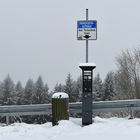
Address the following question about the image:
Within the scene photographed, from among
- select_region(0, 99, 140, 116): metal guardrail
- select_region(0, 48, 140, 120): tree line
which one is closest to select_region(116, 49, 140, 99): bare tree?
select_region(0, 48, 140, 120): tree line

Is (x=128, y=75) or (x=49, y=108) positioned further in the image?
(x=128, y=75)

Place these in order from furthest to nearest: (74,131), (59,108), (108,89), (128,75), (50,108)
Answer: (108,89) → (128,75) → (50,108) → (59,108) → (74,131)

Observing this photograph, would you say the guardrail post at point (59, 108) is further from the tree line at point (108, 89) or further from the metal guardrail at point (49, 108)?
the tree line at point (108, 89)

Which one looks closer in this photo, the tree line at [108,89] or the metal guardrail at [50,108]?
the metal guardrail at [50,108]

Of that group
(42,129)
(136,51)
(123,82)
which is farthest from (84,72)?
(136,51)

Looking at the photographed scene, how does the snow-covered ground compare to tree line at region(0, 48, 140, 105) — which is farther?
tree line at region(0, 48, 140, 105)

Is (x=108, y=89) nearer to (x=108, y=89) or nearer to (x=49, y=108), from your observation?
(x=108, y=89)

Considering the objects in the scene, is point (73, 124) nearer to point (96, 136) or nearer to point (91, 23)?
point (96, 136)

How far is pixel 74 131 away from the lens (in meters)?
11.6

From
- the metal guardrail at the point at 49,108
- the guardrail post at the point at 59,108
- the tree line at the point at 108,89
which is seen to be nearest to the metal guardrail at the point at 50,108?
the metal guardrail at the point at 49,108

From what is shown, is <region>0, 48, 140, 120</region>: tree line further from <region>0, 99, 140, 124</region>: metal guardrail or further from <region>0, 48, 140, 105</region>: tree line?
<region>0, 99, 140, 124</region>: metal guardrail

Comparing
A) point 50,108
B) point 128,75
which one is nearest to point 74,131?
point 50,108

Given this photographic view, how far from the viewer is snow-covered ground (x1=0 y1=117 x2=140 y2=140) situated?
1043 cm

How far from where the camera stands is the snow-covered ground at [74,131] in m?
10.4
